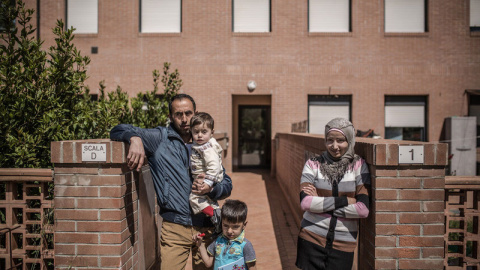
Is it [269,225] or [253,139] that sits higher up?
[253,139]

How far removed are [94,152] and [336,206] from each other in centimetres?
196

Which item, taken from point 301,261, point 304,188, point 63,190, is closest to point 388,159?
point 304,188

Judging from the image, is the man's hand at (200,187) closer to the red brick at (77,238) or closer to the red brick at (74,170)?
the red brick at (74,170)

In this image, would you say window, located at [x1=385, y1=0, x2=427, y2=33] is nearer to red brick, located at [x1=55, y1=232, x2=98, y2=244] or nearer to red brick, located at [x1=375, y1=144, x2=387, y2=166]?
red brick, located at [x1=375, y1=144, x2=387, y2=166]

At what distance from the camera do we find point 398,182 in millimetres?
2605

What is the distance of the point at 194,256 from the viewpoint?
9.40ft

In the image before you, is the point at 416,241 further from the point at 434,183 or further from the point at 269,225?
the point at 269,225

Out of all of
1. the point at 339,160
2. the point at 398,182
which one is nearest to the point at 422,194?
the point at 398,182

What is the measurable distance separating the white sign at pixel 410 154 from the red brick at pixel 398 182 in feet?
0.49

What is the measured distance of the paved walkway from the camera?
4754mm

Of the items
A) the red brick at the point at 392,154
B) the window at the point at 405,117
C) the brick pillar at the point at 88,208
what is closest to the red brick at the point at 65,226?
the brick pillar at the point at 88,208

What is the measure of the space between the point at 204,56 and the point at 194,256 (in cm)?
1086

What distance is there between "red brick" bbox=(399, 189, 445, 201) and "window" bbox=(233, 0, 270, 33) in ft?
37.3

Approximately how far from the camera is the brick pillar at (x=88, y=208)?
270cm
